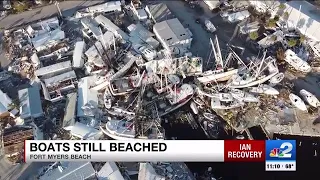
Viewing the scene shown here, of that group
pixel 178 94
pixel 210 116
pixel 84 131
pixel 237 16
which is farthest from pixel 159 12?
pixel 84 131

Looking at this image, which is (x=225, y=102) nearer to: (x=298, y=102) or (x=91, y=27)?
(x=298, y=102)

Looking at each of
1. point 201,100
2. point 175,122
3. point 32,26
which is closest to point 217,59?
point 201,100

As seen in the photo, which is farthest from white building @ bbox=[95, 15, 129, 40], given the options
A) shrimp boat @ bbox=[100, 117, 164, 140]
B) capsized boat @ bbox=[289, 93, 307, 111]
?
capsized boat @ bbox=[289, 93, 307, 111]

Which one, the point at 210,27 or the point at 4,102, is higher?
the point at 210,27

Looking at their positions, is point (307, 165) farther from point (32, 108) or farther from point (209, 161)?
point (32, 108)

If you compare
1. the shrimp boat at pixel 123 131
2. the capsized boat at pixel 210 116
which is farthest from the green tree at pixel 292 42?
the shrimp boat at pixel 123 131

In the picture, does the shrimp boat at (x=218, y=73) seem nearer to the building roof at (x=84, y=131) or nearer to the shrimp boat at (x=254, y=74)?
the shrimp boat at (x=254, y=74)
